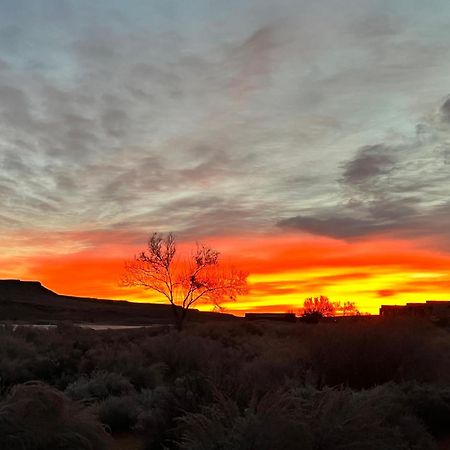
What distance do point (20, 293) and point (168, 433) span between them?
593ft

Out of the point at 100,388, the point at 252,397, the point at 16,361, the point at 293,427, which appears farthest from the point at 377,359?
the point at 16,361

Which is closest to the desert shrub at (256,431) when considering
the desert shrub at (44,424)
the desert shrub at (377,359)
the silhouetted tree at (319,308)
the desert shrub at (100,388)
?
the desert shrub at (44,424)

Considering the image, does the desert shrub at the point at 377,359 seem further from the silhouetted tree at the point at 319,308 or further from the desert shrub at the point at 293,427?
the silhouetted tree at the point at 319,308

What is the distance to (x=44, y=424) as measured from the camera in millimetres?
9359

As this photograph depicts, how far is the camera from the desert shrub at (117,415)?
1453 centimetres

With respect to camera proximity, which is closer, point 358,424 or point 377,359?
point 358,424

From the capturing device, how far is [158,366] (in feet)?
72.5

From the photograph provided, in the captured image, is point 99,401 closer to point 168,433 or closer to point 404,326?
point 168,433

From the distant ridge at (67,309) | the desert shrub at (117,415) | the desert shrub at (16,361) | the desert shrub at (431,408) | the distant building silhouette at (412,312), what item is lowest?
the desert shrub at (117,415)

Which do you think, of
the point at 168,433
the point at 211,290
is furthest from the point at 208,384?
the point at 211,290

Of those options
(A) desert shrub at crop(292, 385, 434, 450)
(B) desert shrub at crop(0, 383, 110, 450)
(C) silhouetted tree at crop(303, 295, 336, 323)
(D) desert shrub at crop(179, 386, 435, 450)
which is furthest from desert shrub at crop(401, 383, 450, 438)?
(C) silhouetted tree at crop(303, 295, 336, 323)

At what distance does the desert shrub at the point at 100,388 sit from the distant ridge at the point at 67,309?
4680 inches

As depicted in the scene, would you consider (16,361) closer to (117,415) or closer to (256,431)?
(117,415)

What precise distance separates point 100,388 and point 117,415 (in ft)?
9.26
